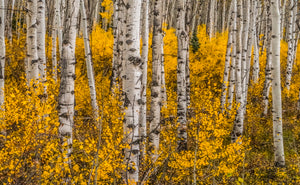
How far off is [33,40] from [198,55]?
12.9 m

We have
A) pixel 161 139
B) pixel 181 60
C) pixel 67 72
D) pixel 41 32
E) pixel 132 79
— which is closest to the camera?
pixel 132 79

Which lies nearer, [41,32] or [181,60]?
[41,32]

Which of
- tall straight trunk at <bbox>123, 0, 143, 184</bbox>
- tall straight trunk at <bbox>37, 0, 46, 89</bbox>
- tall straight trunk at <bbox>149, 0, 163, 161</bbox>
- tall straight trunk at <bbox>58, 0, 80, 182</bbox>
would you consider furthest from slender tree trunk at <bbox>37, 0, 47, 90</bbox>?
tall straight trunk at <bbox>123, 0, 143, 184</bbox>

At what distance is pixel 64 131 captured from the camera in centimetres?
393

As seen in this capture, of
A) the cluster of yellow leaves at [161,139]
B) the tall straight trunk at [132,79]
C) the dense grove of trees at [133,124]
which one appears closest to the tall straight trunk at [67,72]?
the dense grove of trees at [133,124]

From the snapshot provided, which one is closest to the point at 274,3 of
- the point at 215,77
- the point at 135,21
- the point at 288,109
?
the point at 135,21

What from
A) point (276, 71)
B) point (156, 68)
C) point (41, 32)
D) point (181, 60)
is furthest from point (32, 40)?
point (276, 71)

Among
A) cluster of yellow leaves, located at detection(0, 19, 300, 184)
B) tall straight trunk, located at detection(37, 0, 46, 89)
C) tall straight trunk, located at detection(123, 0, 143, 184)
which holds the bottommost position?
cluster of yellow leaves, located at detection(0, 19, 300, 184)

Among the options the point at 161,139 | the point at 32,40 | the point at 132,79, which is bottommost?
the point at 161,139

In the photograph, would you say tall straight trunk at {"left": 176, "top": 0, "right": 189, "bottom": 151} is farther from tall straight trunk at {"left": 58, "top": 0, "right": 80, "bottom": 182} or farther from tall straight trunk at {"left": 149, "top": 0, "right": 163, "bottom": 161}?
tall straight trunk at {"left": 58, "top": 0, "right": 80, "bottom": 182}

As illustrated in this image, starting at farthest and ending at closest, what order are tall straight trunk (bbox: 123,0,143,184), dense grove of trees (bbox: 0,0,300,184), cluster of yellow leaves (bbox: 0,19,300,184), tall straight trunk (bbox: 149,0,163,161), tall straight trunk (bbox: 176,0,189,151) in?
tall straight trunk (bbox: 176,0,189,151)
tall straight trunk (bbox: 149,0,163,161)
cluster of yellow leaves (bbox: 0,19,300,184)
dense grove of trees (bbox: 0,0,300,184)
tall straight trunk (bbox: 123,0,143,184)

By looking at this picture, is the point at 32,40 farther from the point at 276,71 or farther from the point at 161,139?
the point at 276,71

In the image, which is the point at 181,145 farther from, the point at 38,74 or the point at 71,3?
the point at 71,3

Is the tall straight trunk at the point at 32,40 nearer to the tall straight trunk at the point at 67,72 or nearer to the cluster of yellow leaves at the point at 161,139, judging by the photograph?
the cluster of yellow leaves at the point at 161,139
